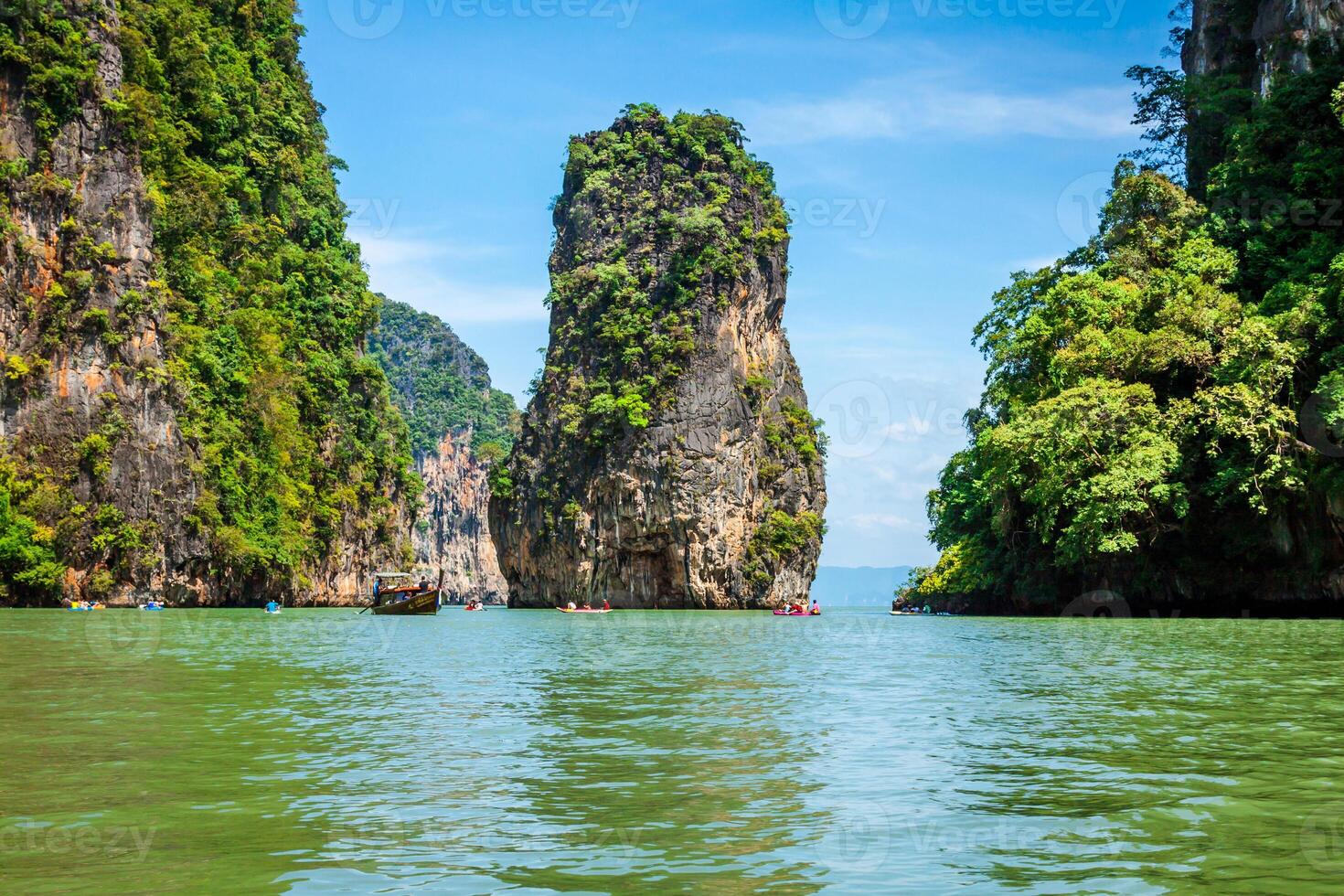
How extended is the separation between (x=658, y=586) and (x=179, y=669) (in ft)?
183

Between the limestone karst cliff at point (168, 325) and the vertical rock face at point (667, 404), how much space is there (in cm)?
1317

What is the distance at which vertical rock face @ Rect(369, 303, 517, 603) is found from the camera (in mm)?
163000

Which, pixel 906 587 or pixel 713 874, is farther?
pixel 906 587

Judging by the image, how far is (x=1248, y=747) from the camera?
428 inches

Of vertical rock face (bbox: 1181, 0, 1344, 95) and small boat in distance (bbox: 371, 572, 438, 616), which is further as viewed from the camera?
small boat in distance (bbox: 371, 572, 438, 616)

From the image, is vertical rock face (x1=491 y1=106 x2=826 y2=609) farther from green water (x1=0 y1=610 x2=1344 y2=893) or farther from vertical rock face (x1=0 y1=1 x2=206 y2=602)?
green water (x1=0 y1=610 x2=1344 y2=893)

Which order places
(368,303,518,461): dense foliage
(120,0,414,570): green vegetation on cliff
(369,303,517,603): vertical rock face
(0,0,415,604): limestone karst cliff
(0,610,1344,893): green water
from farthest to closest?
(368,303,518,461): dense foliage → (369,303,517,603): vertical rock face → (120,0,414,570): green vegetation on cliff → (0,0,415,604): limestone karst cliff → (0,610,1344,893): green water

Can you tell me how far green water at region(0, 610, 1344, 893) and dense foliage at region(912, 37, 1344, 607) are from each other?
678 inches

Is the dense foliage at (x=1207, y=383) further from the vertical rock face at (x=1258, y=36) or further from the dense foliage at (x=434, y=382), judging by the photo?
the dense foliage at (x=434, y=382)

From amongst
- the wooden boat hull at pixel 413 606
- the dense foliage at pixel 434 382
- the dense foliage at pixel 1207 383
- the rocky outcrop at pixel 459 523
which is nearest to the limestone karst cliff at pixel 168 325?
the wooden boat hull at pixel 413 606

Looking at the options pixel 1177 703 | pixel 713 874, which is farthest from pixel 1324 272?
pixel 713 874

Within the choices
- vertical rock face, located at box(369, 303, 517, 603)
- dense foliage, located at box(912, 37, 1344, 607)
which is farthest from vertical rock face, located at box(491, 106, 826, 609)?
vertical rock face, located at box(369, 303, 517, 603)

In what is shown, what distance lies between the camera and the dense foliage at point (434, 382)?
167750 mm

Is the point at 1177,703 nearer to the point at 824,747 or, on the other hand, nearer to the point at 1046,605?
the point at 824,747
